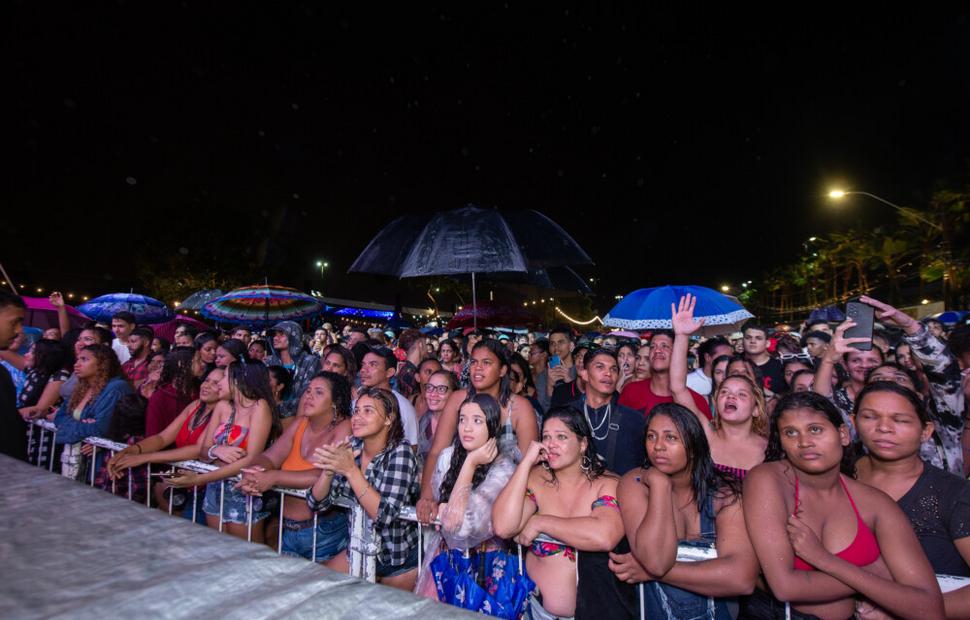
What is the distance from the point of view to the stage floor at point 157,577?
2.33 feet

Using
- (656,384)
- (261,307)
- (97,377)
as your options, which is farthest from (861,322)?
(261,307)

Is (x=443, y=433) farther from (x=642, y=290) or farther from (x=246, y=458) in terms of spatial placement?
(x=642, y=290)

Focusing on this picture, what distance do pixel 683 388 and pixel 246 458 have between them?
3.41 metres

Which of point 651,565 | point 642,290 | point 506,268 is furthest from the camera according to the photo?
point 642,290

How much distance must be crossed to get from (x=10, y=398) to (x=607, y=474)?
3721 millimetres

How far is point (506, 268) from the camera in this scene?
5.71 meters

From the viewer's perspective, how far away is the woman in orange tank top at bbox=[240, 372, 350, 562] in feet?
12.0

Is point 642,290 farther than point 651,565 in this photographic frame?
Yes

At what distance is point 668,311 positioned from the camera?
598cm

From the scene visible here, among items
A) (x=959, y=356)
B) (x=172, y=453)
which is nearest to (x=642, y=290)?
(x=959, y=356)

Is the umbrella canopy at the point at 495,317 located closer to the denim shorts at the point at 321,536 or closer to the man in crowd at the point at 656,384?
the man in crowd at the point at 656,384

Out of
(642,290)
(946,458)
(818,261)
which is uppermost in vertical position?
(818,261)

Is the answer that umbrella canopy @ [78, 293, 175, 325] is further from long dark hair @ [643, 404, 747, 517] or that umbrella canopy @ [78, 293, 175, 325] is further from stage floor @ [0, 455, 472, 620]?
stage floor @ [0, 455, 472, 620]

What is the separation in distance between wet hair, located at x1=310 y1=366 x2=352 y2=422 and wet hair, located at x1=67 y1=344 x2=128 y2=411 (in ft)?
8.10
